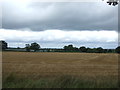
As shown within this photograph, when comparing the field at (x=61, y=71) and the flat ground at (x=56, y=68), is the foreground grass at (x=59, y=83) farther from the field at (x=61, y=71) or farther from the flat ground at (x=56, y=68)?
the flat ground at (x=56, y=68)

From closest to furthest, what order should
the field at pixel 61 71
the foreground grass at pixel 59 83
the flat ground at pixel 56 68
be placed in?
the foreground grass at pixel 59 83, the field at pixel 61 71, the flat ground at pixel 56 68

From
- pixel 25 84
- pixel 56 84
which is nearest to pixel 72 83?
pixel 56 84

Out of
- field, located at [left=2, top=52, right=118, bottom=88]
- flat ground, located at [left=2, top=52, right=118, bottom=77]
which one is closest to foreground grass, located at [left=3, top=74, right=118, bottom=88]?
field, located at [left=2, top=52, right=118, bottom=88]

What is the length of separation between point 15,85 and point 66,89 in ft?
5.97

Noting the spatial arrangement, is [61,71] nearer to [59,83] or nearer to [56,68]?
[56,68]

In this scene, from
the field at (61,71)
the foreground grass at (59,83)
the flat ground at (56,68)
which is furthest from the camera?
the flat ground at (56,68)

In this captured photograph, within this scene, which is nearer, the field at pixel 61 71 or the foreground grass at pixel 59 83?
the foreground grass at pixel 59 83

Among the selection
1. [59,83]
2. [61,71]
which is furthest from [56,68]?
[59,83]

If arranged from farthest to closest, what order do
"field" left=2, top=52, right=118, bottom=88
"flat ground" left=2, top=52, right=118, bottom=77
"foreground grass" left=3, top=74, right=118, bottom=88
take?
"flat ground" left=2, top=52, right=118, bottom=77 → "field" left=2, top=52, right=118, bottom=88 → "foreground grass" left=3, top=74, right=118, bottom=88

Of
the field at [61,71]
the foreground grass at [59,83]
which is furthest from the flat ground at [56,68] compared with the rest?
the foreground grass at [59,83]

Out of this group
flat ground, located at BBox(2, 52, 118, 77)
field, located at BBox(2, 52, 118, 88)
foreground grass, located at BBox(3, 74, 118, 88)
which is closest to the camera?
foreground grass, located at BBox(3, 74, 118, 88)

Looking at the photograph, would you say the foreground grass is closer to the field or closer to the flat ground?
the field

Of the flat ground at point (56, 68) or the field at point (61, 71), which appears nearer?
the field at point (61, 71)

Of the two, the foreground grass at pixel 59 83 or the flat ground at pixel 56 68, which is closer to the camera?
the foreground grass at pixel 59 83
